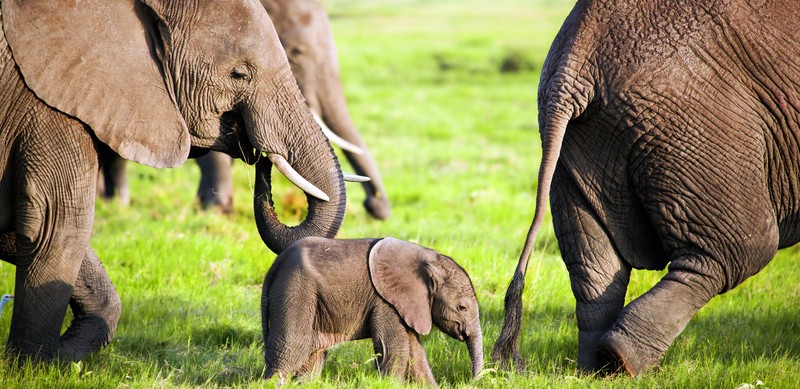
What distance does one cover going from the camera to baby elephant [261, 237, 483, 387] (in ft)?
15.1

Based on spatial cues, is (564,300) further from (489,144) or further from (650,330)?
(489,144)

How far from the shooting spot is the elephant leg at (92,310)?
539 cm

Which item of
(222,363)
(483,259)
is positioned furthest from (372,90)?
(222,363)

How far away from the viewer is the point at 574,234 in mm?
5141

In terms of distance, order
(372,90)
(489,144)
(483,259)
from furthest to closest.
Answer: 1. (372,90)
2. (489,144)
3. (483,259)

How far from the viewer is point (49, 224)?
15.7 feet

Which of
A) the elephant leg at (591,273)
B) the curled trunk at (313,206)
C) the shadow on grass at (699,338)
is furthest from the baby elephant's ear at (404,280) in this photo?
the elephant leg at (591,273)

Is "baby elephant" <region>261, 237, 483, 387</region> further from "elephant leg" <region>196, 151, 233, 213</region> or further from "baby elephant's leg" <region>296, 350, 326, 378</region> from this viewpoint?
"elephant leg" <region>196, 151, 233, 213</region>

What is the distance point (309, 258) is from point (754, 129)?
2.26 metres

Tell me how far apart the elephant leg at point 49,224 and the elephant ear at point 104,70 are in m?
0.13

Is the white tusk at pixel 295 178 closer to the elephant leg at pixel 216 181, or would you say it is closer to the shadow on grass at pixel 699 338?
the shadow on grass at pixel 699 338

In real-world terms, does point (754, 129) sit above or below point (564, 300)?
above

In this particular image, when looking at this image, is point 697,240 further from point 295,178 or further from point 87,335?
point 87,335

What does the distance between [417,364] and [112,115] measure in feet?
6.26
